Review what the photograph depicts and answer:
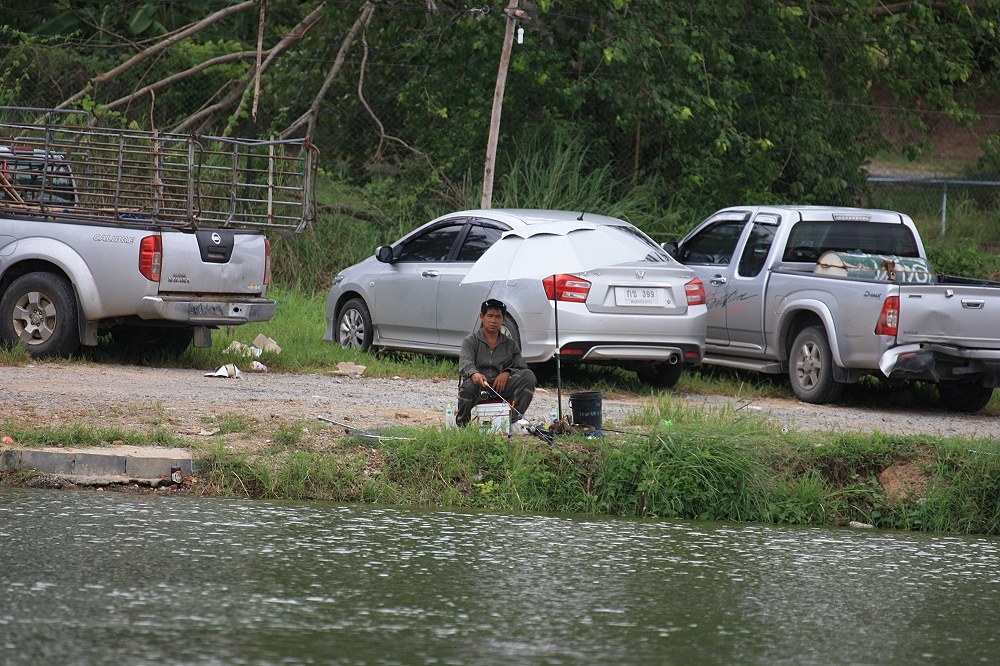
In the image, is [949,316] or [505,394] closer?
[505,394]

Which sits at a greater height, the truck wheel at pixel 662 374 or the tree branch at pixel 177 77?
the tree branch at pixel 177 77

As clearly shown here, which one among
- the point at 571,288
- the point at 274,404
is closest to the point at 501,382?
the point at 274,404

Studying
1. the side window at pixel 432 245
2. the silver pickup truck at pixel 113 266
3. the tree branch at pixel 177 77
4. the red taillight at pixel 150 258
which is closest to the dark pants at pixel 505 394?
the silver pickup truck at pixel 113 266

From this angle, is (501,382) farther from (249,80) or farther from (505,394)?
(249,80)

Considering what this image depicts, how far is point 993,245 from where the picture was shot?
2338cm

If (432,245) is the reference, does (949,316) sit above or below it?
below

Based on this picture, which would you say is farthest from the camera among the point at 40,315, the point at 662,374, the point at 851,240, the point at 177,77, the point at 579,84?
the point at 177,77

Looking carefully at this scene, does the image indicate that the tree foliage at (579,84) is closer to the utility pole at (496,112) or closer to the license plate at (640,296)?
the utility pole at (496,112)

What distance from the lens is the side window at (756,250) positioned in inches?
539

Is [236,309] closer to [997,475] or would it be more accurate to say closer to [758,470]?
[758,470]

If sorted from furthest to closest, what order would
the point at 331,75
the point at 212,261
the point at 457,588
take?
1. the point at 331,75
2. the point at 212,261
3. the point at 457,588

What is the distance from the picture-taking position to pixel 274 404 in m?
10.5

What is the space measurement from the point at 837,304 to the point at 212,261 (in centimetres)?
546

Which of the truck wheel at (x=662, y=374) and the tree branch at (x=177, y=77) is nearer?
the truck wheel at (x=662, y=374)
